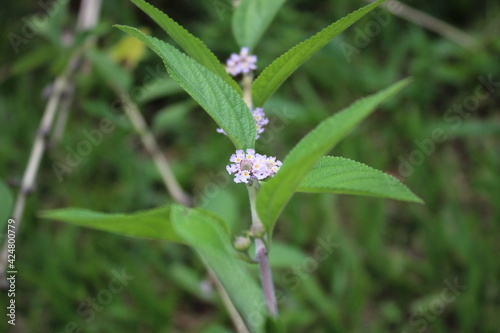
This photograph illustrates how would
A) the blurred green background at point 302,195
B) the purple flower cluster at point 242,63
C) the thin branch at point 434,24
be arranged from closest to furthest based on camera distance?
the purple flower cluster at point 242,63
the blurred green background at point 302,195
the thin branch at point 434,24

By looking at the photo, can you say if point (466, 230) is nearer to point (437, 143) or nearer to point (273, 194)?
point (437, 143)

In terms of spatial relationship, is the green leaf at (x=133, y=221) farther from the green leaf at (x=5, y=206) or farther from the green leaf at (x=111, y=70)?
the green leaf at (x=111, y=70)

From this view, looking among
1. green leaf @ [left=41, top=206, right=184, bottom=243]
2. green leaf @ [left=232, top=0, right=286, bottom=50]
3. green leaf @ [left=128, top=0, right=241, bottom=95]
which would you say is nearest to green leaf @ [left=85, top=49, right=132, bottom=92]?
green leaf @ [left=232, top=0, right=286, bottom=50]

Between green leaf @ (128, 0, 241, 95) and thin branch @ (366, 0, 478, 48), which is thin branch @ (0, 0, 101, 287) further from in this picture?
thin branch @ (366, 0, 478, 48)

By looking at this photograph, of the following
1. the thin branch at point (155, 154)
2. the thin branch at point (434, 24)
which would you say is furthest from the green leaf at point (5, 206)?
the thin branch at point (434, 24)

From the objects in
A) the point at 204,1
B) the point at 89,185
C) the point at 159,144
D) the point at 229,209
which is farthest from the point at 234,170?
the point at 204,1

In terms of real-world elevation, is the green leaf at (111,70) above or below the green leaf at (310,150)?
above

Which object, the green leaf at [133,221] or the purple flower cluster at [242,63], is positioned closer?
the green leaf at [133,221]
